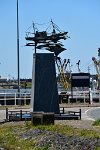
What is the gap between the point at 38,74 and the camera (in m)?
29.6

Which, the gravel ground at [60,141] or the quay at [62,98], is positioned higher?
the quay at [62,98]

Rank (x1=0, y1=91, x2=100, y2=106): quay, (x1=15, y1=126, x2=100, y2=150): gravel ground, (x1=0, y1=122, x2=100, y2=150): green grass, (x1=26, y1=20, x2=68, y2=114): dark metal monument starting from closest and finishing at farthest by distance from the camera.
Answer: (x1=15, y1=126, x2=100, y2=150): gravel ground, (x1=0, y1=122, x2=100, y2=150): green grass, (x1=26, y1=20, x2=68, y2=114): dark metal monument, (x1=0, y1=91, x2=100, y2=106): quay

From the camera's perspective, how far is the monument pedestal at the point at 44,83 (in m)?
29.5

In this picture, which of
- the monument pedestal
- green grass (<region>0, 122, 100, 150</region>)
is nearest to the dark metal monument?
the monument pedestal

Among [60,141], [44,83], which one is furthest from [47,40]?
[60,141]

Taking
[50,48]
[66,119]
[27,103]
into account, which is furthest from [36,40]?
[27,103]

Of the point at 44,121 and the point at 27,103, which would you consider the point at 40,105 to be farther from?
the point at 27,103

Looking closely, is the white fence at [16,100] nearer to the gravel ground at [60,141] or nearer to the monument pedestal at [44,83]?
the monument pedestal at [44,83]

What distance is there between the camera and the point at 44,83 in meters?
29.5

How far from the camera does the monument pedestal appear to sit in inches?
1160

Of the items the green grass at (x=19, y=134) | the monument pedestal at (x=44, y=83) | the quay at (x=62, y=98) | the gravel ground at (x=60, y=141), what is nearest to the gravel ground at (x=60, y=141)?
the gravel ground at (x=60, y=141)

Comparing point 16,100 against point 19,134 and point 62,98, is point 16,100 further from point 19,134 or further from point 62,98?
point 19,134

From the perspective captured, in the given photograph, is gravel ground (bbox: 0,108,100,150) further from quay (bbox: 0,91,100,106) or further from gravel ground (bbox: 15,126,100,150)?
quay (bbox: 0,91,100,106)

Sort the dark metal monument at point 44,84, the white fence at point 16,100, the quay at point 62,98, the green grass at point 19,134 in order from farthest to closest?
the quay at point 62,98, the white fence at point 16,100, the dark metal monument at point 44,84, the green grass at point 19,134
